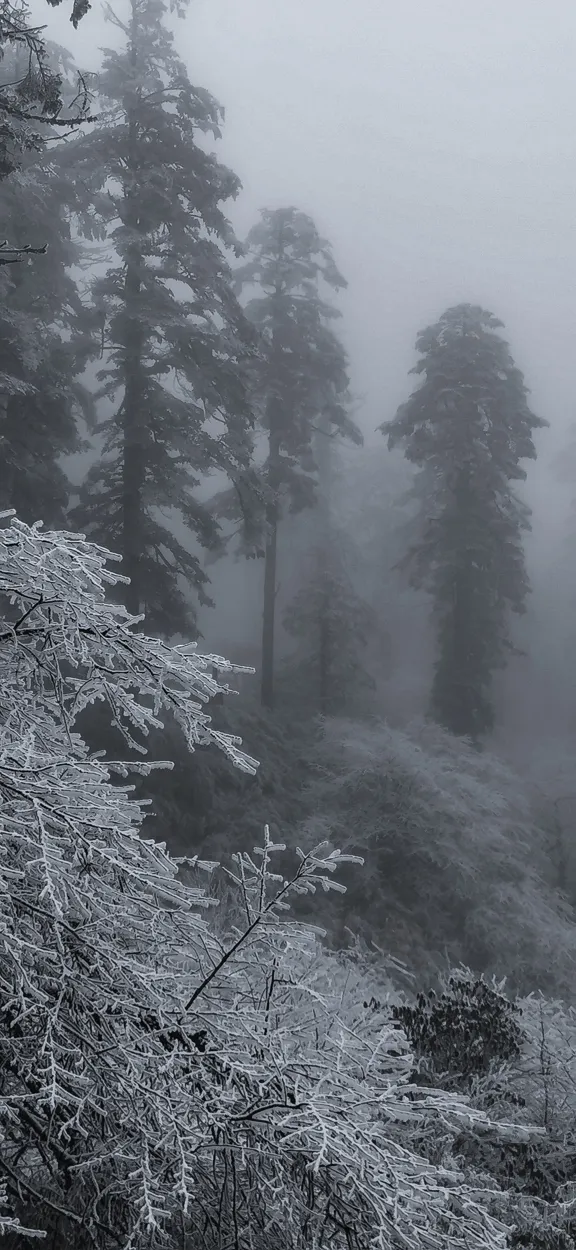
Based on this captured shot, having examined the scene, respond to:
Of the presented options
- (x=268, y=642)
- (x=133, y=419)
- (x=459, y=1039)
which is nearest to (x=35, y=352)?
(x=133, y=419)

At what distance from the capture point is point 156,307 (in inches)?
596

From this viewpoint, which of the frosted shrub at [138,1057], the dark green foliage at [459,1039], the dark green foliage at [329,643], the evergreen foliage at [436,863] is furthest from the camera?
the dark green foliage at [329,643]

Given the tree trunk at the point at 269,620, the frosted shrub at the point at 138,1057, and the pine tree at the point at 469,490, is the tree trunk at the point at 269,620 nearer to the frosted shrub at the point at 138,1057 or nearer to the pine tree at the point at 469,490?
the pine tree at the point at 469,490

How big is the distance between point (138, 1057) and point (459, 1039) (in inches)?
184

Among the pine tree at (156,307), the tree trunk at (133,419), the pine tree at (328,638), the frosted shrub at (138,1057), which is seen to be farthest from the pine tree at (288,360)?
the frosted shrub at (138,1057)

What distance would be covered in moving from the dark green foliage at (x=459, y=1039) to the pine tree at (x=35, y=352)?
9479 millimetres

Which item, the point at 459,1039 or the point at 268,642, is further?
the point at 268,642

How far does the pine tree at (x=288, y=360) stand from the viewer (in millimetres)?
21984

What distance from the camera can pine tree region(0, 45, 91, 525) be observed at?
12.9m

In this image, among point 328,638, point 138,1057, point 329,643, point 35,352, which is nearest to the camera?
point 138,1057

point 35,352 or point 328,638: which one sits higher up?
point 35,352

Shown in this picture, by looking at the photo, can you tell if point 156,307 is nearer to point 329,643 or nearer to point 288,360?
point 288,360

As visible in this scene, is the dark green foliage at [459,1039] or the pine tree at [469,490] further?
the pine tree at [469,490]

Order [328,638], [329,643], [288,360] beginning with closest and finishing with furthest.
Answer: [288,360] → [328,638] → [329,643]
